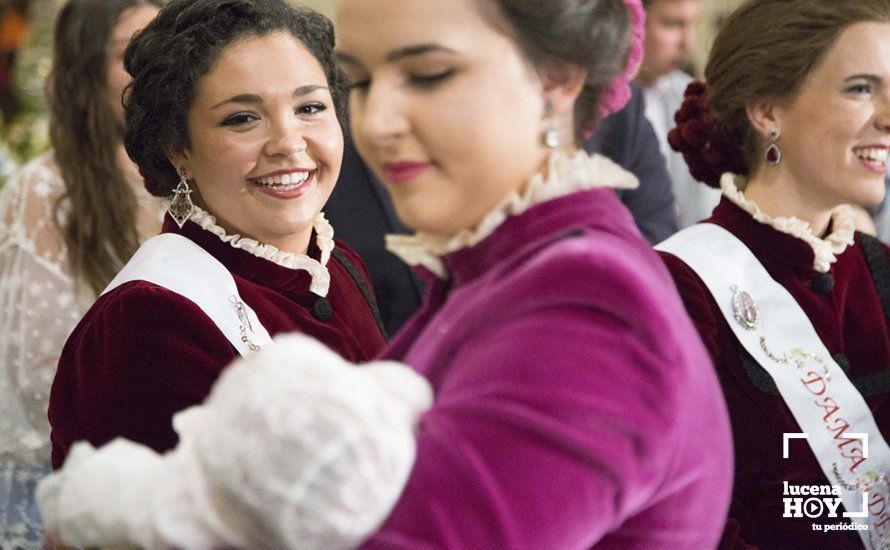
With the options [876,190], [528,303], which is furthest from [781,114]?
[528,303]

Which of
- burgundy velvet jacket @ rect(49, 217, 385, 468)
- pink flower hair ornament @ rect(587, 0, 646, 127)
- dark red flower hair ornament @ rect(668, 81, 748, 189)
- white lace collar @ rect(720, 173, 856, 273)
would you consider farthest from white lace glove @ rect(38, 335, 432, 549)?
dark red flower hair ornament @ rect(668, 81, 748, 189)

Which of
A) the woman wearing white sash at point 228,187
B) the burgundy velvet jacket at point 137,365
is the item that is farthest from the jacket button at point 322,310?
the burgundy velvet jacket at point 137,365

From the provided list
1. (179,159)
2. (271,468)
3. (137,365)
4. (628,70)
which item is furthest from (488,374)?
(179,159)

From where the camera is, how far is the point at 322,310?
6.99 feet

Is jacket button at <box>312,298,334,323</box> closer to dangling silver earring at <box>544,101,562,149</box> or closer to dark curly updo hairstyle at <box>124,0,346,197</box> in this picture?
dark curly updo hairstyle at <box>124,0,346,197</box>

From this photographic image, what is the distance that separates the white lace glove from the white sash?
83cm

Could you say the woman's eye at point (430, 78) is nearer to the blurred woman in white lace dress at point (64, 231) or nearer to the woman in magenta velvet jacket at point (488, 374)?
the woman in magenta velvet jacket at point (488, 374)

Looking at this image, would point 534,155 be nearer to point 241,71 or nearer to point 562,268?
point 562,268

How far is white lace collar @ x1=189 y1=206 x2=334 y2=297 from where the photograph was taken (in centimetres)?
207

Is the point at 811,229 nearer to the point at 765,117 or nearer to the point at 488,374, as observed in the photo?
the point at 765,117

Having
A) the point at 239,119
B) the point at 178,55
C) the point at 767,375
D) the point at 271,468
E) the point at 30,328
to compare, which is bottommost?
the point at 30,328

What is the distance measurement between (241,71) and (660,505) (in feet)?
4.01

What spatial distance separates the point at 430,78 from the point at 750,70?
4.18 ft

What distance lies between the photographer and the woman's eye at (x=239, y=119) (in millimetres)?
2053
